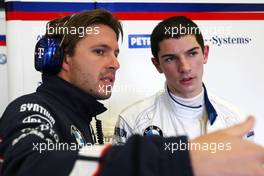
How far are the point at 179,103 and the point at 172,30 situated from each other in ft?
0.91

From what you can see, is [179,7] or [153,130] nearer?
[153,130]

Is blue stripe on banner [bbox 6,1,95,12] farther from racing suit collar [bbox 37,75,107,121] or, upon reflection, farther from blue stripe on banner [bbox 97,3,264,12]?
racing suit collar [bbox 37,75,107,121]

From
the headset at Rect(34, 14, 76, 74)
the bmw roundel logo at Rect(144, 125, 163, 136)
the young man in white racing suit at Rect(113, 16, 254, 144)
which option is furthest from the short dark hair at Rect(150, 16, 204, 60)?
the headset at Rect(34, 14, 76, 74)

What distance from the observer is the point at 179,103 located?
50.6 inches

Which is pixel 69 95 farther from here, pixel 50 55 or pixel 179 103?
pixel 179 103

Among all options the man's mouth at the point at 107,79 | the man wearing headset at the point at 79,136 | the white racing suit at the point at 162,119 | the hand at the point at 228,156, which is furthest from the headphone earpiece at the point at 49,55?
the hand at the point at 228,156

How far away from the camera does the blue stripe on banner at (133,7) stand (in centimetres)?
Answer: 142

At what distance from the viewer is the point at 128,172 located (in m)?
0.41

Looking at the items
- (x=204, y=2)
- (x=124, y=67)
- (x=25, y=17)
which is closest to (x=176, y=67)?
(x=124, y=67)

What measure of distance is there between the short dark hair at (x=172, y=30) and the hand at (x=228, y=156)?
0.91m

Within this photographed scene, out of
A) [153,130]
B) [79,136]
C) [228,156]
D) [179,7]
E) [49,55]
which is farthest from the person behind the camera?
[179,7]

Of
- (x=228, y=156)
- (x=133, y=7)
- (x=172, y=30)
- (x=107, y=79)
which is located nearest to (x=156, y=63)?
(x=172, y=30)

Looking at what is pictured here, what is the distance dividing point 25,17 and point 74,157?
3.57ft

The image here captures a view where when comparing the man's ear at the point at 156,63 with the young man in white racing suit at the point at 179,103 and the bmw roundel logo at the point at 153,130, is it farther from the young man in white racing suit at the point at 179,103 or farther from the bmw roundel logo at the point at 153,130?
the bmw roundel logo at the point at 153,130
